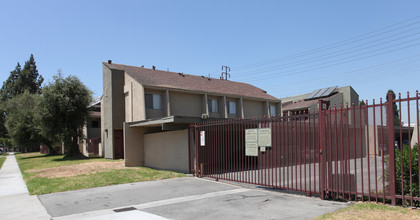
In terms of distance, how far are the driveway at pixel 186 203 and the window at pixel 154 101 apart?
1307 centimetres

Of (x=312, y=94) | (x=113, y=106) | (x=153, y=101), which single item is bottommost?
(x=113, y=106)

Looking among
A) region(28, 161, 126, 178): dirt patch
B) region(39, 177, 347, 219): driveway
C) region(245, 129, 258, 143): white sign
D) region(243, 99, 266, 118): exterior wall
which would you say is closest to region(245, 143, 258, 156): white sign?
region(245, 129, 258, 143): white sign

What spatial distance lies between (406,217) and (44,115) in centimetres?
2934

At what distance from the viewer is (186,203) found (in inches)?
330

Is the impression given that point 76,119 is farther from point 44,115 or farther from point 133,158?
point 133,158

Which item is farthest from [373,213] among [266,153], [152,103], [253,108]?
[253,108]

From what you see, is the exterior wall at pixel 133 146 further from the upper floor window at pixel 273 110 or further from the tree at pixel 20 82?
the tree at pixel 20 82

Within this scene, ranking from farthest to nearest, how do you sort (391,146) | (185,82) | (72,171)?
(185,82) → (72,171) → (391,146)

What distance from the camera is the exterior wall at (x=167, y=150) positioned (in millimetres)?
15094

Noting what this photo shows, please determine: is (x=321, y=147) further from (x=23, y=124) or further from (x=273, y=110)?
(x=23, y=124)

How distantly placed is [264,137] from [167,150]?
26.5ft

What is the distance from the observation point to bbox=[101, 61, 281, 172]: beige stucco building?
18769mm

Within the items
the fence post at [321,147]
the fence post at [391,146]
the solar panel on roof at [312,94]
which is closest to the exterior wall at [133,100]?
the fence post at [321,147]

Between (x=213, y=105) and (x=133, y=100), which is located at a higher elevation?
(x=133, y=100)
